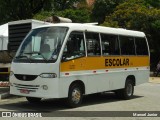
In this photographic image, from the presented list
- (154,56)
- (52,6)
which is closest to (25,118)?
(52,6)

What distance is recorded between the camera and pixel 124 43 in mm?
16406

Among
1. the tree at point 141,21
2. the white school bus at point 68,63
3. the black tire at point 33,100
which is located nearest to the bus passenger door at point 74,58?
the white school bus at point 68,63

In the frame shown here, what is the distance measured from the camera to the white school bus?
1266cm

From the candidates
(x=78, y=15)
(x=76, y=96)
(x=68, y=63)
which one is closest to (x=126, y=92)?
(x=76, y=96)

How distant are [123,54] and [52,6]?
1087 cm

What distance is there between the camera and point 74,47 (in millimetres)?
13312

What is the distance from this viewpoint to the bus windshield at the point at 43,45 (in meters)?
12.8

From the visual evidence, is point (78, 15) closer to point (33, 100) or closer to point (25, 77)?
point (33, 100)

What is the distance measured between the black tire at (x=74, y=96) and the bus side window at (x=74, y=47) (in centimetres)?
99

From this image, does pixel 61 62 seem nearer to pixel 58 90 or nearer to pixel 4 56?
pixel 58 90

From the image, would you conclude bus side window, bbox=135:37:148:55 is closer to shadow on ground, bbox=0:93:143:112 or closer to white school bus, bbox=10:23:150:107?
white school bus, bbox=10:23:150:107

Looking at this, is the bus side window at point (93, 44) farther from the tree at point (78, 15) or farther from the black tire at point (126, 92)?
the tree at point (78, 15)

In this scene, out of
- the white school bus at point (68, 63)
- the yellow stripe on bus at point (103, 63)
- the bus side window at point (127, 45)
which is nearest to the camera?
the white school bus at point (68, 63)

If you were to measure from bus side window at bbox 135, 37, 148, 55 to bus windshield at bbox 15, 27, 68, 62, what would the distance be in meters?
4.95
